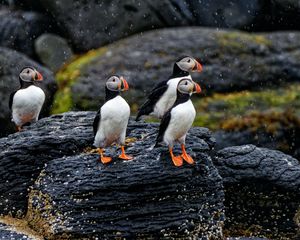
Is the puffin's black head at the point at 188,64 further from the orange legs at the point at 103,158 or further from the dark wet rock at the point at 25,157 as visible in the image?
the orange legs at the point at 103,158

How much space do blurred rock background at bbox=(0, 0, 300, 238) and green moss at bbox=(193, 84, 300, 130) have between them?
2cm

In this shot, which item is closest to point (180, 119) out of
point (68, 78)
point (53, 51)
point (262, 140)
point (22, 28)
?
point (262, 140)

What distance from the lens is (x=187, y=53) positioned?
46.7 feet

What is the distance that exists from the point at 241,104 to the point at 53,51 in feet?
15.2

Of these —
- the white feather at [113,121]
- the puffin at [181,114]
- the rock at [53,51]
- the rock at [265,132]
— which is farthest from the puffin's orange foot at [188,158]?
the rock at [53,51]

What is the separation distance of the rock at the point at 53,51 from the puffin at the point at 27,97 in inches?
243

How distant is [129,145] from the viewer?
8453 millimetres

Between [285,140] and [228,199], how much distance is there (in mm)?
4275

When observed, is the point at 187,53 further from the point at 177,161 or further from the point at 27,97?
the point at 177,161

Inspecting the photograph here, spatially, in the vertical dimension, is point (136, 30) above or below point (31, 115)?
above

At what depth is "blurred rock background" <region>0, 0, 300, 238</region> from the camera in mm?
13477

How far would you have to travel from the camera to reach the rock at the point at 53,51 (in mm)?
15758

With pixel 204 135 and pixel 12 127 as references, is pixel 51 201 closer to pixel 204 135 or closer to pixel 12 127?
pixel 204 135

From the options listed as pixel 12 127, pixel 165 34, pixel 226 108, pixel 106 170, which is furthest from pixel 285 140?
pixel 106 170
